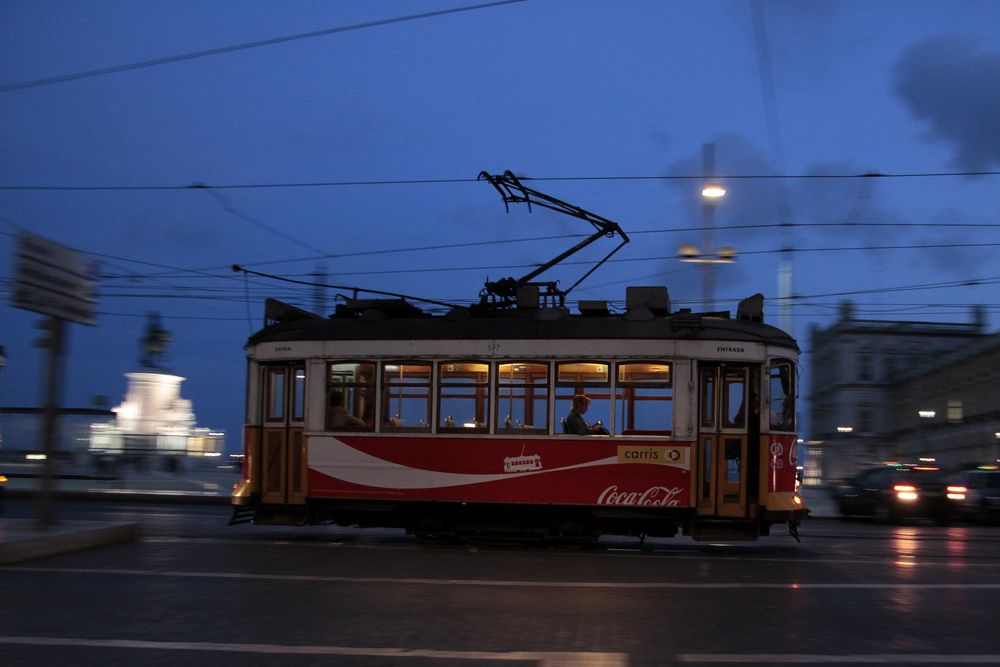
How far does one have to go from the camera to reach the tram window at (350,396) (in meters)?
14.7

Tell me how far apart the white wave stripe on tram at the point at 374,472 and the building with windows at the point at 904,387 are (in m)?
54.6

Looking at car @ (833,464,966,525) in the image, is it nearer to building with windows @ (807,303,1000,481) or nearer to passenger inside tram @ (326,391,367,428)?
passenger inside tram @ (326,391,367,428)

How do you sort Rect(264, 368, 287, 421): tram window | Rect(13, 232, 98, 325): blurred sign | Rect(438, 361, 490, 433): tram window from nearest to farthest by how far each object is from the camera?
Rect(13, 232, 98, 325): blurred sign, Rect(438, 361, 490, 433): tram window, Rect(264, 368, 287, 421): tram window

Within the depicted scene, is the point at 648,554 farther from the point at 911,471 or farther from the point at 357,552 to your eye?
the point at 911,471

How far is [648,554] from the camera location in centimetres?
1348

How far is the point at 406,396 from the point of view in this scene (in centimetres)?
1458

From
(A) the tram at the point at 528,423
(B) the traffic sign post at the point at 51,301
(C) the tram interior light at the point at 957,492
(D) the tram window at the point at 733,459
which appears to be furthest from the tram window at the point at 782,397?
(C) the tram interior light at the point at 957,492

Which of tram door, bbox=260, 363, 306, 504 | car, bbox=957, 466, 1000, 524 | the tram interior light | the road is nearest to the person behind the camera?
the road

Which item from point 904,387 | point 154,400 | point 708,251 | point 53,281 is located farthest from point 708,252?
point 904,387

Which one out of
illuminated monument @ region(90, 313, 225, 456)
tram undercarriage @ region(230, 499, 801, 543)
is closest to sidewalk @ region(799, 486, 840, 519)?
tram undercarriage @ region(230, 499, 801, 543)

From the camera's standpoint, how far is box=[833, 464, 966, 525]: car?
75.3ft

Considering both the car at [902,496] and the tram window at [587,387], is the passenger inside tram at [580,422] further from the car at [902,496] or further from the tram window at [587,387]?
the car at [902,496]

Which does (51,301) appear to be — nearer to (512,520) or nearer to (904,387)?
(512,520)

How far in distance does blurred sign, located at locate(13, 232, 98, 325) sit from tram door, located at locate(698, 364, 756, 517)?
8131mm
